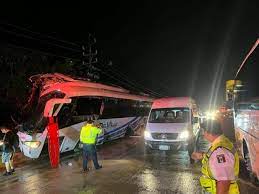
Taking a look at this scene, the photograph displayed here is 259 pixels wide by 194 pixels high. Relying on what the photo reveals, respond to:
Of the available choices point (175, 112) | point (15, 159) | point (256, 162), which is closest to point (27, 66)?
point (15, 159)

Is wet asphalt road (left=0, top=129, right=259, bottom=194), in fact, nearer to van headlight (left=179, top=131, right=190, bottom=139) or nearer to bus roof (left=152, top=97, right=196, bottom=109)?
van headlight (left=179, top=131, right=190, bottom=139)

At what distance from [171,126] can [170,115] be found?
142 cm

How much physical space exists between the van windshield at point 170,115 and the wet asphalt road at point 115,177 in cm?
154

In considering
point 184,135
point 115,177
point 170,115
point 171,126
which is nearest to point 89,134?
point 115,177

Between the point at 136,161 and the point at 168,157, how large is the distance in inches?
61.5

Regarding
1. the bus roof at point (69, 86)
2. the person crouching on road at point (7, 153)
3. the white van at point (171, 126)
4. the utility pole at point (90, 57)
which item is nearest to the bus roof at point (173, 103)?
the white van at point (171, 126)

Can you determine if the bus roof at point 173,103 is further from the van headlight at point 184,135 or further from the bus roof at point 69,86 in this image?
the bus roof at point 69,86

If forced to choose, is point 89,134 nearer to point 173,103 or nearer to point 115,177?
point 115,177

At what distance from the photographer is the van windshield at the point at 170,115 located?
15391 mm

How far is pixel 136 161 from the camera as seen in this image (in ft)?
46.0

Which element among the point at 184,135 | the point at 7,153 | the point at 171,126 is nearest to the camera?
the point at 7,153

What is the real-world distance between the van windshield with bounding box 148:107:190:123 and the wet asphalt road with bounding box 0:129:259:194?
1.54m

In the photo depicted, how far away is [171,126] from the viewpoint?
48.2ft

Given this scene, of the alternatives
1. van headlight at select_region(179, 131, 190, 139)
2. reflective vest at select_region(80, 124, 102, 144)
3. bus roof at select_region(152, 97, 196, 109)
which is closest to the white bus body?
reflective vest at select_region(80, 124, 102, 144)
